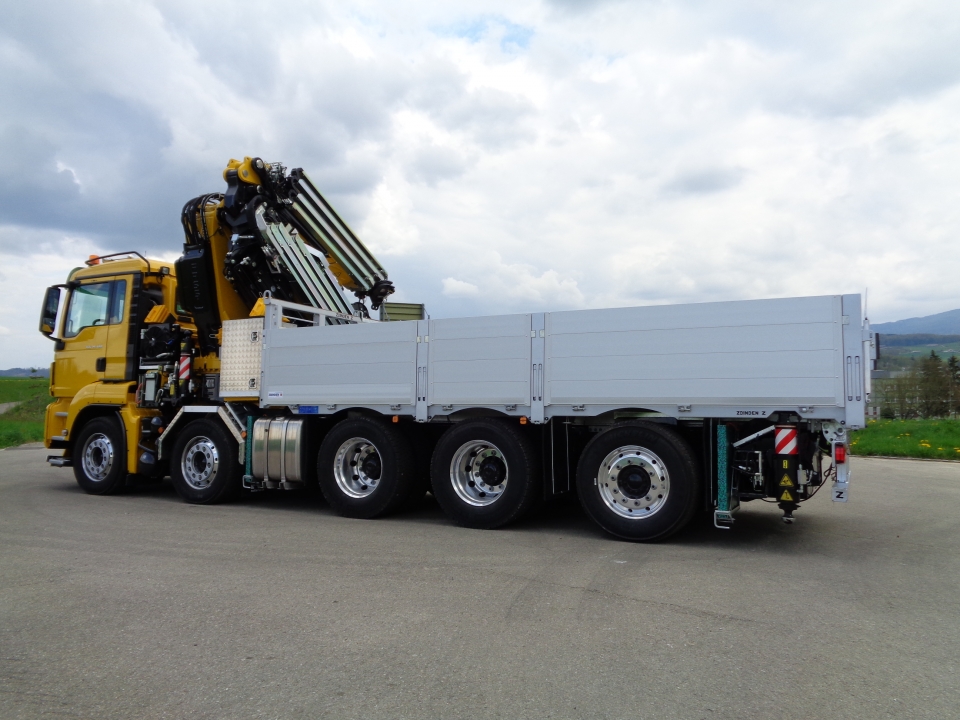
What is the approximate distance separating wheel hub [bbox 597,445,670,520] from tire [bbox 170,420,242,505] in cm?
541

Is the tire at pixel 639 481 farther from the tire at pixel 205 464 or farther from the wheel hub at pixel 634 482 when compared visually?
the tire at pixel 205 464

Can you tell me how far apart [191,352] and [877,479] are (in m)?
11.7

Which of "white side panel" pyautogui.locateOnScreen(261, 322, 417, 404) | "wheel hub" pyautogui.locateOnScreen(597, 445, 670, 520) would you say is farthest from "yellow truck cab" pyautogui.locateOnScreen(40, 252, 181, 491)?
"wheel hub" pyautogui.locateOnScreen(597, 445, 670, 520)

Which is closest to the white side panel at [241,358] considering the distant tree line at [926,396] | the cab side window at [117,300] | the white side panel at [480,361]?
the cab side window at [117,300]

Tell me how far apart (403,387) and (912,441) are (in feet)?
55.6

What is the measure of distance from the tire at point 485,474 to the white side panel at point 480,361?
334 millimetres

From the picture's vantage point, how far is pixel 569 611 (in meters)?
5.07

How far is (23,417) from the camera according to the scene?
40000 mm

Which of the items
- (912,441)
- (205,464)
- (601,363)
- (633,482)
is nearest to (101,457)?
(205,464)

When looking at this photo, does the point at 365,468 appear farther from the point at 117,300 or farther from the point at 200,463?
the point at 117,300

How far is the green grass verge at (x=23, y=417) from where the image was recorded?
80.4ft

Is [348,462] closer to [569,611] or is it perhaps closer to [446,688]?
[569,611]

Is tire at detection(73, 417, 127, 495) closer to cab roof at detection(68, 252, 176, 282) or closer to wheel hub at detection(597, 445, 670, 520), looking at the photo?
cab roof at detection(68, 252, 176, 282)

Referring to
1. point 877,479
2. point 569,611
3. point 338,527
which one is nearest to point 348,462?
point 338,527
